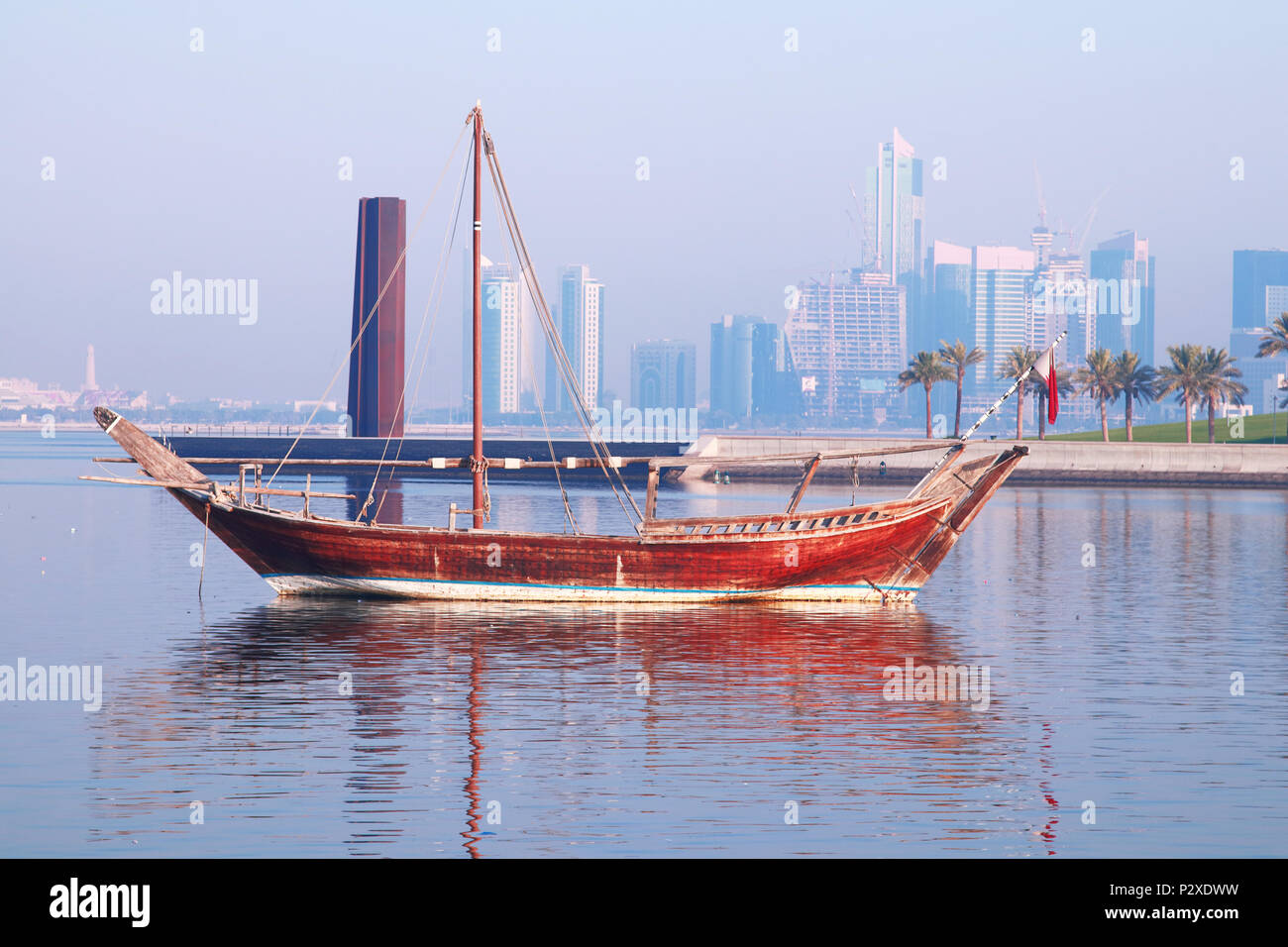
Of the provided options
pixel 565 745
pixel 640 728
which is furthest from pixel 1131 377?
pixel 565 745

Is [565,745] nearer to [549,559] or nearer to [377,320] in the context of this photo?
[549,559]

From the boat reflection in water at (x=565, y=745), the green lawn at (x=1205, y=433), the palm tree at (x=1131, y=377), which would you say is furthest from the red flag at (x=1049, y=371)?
the palm tree at (x=1131, y=377)

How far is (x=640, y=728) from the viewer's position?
74.3 ft

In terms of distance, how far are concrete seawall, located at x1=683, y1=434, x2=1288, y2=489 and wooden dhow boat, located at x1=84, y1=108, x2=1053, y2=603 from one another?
77967mm

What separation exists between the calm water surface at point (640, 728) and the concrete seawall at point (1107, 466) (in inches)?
3169

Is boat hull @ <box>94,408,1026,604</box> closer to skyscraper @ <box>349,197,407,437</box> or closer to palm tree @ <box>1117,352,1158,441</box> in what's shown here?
palm tree @ <box>1117,352,1158,441</box>

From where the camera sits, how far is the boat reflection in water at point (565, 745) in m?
16.5

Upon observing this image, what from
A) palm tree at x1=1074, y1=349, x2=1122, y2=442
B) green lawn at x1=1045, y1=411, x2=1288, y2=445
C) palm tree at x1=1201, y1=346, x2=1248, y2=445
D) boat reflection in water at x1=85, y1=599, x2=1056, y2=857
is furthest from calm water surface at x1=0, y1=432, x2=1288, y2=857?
green lawn at x1=1045, y1=411, x2=1288, y2=445

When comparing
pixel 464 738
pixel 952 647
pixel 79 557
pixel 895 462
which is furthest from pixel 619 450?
pixel 464 738

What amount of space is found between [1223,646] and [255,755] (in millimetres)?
23266

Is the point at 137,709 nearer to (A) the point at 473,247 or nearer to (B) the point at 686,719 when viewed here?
(B) the point at 686,719

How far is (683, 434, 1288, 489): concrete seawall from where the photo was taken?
121625mm

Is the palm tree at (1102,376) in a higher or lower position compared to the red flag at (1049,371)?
higher

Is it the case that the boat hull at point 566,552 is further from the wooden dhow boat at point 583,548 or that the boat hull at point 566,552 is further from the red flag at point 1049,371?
the red flag at point 1049,371
